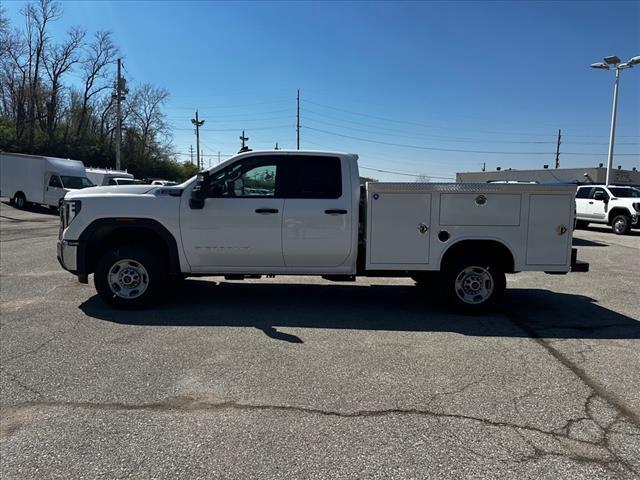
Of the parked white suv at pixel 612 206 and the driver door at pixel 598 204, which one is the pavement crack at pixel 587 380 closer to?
the parked white suv at pixel 612 206

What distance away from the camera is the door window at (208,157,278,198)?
6.33 m

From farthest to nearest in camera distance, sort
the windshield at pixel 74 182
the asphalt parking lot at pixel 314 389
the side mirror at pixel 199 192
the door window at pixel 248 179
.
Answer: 1. the windshield at pixel 74 182
2. the door window at pixel 248 179
3. the side mirror at pixel 199 192
4. the asphalt parking lot at pixel 314 389

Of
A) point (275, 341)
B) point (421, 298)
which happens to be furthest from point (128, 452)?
point (421, 298)

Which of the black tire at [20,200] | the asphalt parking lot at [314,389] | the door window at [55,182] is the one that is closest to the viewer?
the asphalt parking lot at [314,389]

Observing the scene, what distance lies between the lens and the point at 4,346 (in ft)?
16.4

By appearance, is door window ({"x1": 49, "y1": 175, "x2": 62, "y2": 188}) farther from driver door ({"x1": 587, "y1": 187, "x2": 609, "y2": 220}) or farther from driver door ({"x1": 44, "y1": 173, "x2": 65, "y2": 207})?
driver door ({"x1": 587, "y1": 187, "x2": 609, "y2": 220})

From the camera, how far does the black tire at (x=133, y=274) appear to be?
20.6ft

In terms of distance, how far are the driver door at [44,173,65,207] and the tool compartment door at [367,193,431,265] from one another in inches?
936

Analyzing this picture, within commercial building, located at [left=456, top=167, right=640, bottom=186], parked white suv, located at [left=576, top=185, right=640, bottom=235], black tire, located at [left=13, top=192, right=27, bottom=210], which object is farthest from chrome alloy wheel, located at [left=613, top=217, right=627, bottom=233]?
commercial building, located at [left=456, top=167, right=640, bottom=186]

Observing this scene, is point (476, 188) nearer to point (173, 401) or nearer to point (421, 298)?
point (421, 298)

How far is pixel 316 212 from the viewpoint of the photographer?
6266 mm

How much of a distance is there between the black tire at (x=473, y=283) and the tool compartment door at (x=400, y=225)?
1.42ft

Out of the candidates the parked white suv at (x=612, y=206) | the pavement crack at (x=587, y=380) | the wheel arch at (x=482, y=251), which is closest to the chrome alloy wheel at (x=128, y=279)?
the wheel arch at (x=482, y=251)

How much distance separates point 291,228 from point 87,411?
333 centimetres
